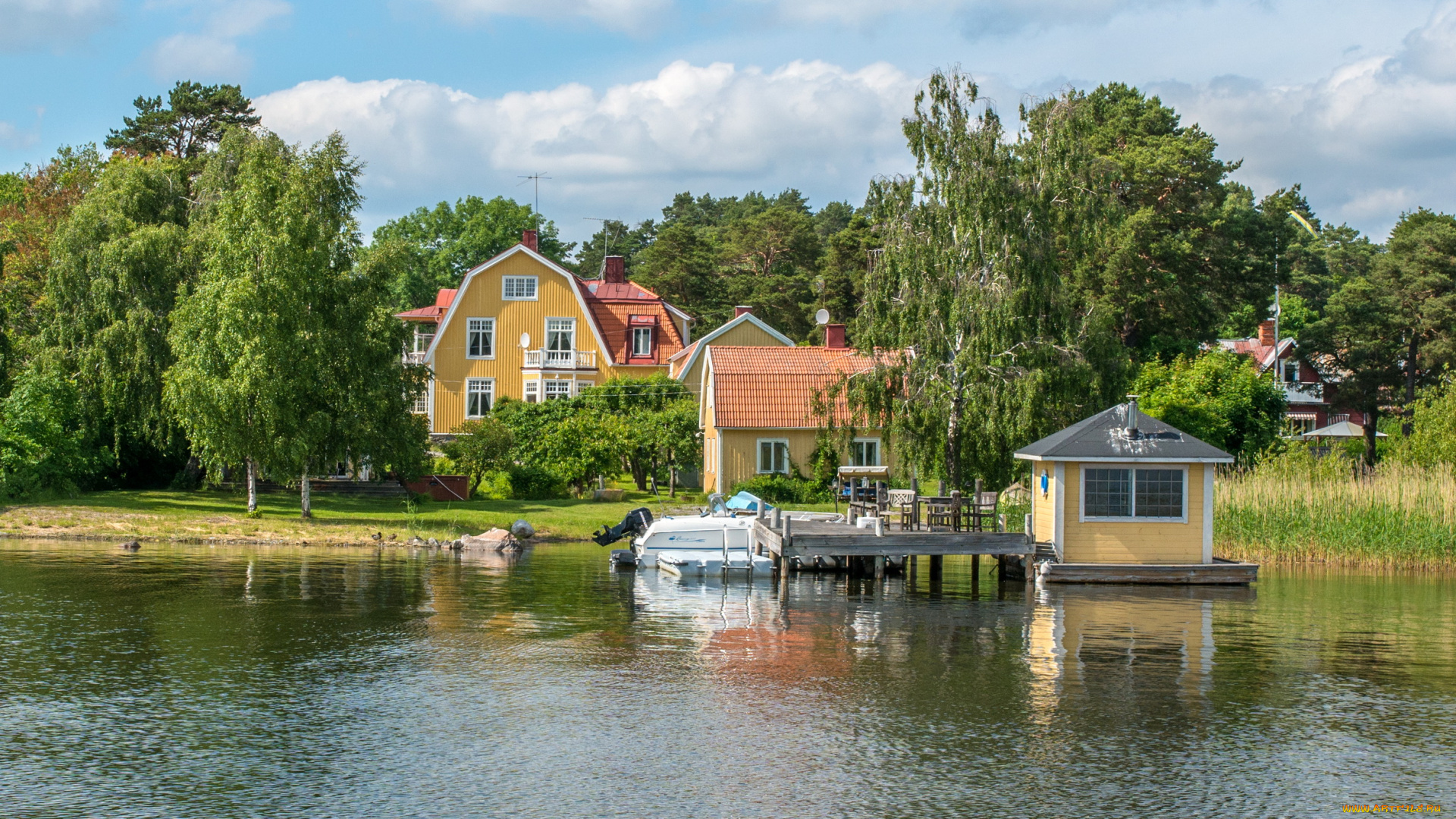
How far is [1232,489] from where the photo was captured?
3653cm

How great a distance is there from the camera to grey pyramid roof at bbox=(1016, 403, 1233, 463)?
98.2ft

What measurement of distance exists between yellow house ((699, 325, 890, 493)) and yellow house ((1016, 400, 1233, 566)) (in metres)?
16.7

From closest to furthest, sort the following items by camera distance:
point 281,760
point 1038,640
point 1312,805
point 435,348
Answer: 1. point 1312,805
2. point 281,760
3. point 1038,640
4. point 435,348

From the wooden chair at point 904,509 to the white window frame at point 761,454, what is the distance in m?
13.5

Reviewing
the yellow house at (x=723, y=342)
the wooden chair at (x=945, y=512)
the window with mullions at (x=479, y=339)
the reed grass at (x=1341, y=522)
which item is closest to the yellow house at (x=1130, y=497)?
the wooden chair at (x=945, y=512)

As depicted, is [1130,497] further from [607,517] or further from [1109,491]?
[607,517]

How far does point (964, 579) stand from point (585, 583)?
10059mm

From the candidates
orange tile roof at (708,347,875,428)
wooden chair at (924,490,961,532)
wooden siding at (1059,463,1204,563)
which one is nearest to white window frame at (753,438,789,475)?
orange tile roof at (708,347,875,428)

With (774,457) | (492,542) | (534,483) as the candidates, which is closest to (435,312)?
(534,483)

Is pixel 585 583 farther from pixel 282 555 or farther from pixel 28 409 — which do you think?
pixel 28 409

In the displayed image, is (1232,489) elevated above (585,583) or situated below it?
above

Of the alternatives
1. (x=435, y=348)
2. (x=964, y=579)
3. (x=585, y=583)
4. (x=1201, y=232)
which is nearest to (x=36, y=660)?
(x=585, y=583)

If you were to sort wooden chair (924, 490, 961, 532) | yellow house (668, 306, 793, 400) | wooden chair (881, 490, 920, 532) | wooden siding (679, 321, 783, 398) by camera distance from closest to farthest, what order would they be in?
1. wooden chair (924, 490, 961, 532)
2. wooden chair (881, 490, 920, 532)
3. yellow house (668, 306, 793, 400)
4. wooden siding (679, 321, 783, 398)

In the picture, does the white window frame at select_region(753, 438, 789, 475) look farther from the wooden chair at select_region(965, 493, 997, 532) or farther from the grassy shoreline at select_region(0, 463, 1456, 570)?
the wooden chair at select_region(965, 493, 997, 532)
